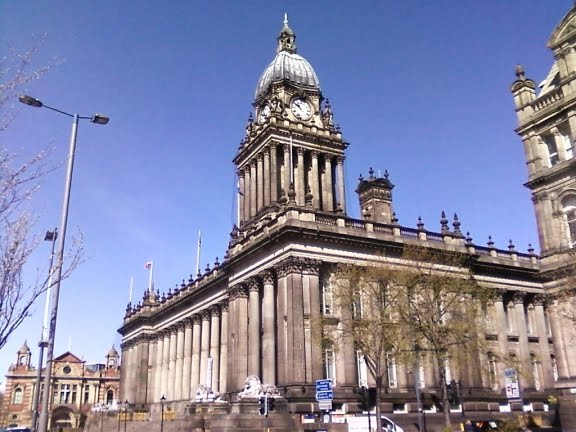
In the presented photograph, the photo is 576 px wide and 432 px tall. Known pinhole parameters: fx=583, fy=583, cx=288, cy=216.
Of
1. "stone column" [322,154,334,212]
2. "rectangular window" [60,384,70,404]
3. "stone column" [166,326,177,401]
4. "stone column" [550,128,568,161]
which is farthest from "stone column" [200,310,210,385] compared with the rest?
"rectangular window" [60,384,70,404]

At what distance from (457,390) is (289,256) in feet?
55.2

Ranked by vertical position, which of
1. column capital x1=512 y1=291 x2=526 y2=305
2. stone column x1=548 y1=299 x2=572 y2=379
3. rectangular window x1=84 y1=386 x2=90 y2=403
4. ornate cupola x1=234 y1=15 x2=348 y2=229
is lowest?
rectangular window x1=84 y1=386 x2=90 y2=403

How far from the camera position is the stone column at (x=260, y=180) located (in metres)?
60.8

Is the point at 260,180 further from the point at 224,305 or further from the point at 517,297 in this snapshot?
the point at 517,297

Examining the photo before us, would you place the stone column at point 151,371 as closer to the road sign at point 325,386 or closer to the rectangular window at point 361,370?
the rectangular window at point 361,370

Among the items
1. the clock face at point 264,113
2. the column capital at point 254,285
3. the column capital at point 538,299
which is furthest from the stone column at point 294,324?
the column capital at point 538,299

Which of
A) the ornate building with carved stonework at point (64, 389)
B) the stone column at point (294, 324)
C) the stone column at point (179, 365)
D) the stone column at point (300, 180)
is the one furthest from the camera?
the ornate building with carved stonework at point (64, 389)

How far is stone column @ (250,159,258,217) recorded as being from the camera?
62500 mm

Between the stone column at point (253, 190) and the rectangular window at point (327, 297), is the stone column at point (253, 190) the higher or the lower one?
the higher one

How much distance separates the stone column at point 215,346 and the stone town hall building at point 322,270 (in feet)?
0.36

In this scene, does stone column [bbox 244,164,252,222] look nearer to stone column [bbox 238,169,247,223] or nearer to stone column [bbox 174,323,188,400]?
stone column [bbox 238,169,247,223]

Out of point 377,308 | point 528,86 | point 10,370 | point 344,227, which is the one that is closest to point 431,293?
point 377,308

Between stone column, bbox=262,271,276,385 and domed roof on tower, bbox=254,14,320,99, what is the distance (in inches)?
1114

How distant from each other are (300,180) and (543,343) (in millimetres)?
28039
